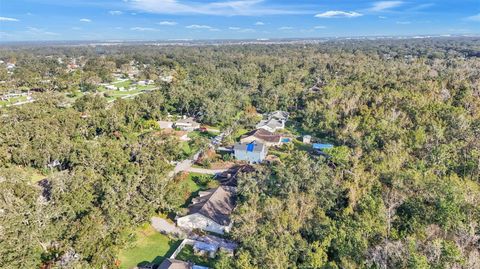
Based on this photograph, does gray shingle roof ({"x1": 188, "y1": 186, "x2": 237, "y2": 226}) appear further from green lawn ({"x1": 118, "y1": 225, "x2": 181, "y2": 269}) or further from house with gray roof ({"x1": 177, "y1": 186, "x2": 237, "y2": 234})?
green lawn ({"x1": 118, "y1": 225, "x2": 181, "y2": 269})

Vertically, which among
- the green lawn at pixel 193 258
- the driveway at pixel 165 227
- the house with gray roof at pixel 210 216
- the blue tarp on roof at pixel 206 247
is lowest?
the green lawn at pixel 193 258

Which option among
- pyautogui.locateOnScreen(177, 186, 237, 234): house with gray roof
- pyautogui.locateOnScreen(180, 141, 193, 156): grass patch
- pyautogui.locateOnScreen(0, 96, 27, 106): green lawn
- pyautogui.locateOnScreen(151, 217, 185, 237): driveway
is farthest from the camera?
pyautogui.locateOnScreen(0, 96, 27, 106): green lawn

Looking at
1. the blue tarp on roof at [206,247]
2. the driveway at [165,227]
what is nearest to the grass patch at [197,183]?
the driveway at [165,227]

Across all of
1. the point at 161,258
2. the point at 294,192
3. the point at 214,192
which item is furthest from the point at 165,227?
the point at 294,192

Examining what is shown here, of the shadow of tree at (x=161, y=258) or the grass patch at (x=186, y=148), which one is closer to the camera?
the shadow of tree at (x=161, y=258)

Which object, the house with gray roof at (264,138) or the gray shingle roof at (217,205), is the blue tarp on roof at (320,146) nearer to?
the house with gray roof at (264,138)

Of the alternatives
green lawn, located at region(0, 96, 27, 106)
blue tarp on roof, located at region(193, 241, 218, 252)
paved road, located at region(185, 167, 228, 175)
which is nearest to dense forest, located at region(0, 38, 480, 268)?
blue tarp on roof, located at region(193, 241, 218, 252)

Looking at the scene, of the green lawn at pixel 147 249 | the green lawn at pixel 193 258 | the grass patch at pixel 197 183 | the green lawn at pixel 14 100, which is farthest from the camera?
the green lawn at pixel 14 100
